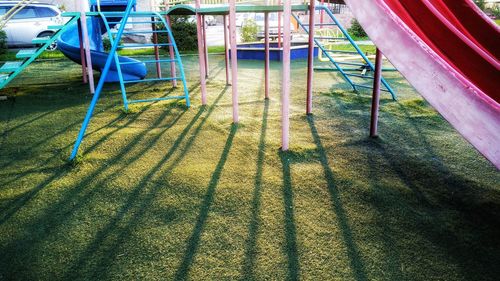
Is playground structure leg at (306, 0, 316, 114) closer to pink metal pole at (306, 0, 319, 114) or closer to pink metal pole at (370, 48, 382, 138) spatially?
pink metal pole at (306, 0, 319, 114)

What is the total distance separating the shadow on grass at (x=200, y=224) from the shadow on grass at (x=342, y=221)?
2.94 ft


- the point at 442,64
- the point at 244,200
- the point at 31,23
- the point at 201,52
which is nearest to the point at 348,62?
the point at 201,52

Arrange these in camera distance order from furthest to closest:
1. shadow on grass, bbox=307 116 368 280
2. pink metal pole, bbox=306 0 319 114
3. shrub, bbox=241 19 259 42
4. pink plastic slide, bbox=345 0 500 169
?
shrub, bbox=241 19 259 42, pink metal pole, bbox=306 0 319 114, shadow on grass, bbox=307 116 368 280, pink plastic slide, bbox=345 0 500 169

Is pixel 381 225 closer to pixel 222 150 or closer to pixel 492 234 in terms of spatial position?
pixel 492 234

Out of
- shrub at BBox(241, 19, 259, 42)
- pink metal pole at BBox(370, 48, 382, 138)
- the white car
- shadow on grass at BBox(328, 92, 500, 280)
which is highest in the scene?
the white car

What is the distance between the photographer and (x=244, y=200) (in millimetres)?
2865

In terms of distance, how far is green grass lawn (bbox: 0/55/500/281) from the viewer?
2.18m

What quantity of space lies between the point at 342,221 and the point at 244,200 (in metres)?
0.72

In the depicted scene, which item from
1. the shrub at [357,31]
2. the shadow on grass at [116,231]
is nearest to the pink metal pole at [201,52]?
the shadow on grass at [116,231]

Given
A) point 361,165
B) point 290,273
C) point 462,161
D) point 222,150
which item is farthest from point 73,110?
point 462,161

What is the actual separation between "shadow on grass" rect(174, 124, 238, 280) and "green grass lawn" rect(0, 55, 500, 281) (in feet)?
0.04

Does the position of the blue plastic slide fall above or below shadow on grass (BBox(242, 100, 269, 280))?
above

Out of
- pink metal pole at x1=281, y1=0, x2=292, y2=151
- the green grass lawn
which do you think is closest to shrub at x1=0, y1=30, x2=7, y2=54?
the green grass lawn

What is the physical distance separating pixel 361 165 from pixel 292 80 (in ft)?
14.0
